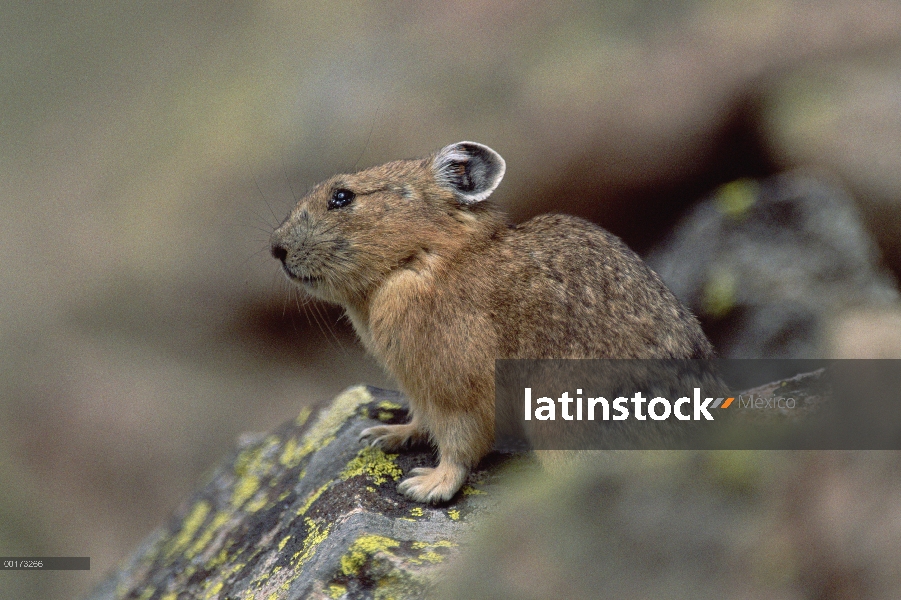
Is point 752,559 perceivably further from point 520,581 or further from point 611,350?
point 611,350

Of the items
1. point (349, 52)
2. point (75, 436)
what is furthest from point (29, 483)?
point (349, 52)

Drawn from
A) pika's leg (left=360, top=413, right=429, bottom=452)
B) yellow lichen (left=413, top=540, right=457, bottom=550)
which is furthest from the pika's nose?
yellow lichen (left=413, top=540, right=457, bottom=550)

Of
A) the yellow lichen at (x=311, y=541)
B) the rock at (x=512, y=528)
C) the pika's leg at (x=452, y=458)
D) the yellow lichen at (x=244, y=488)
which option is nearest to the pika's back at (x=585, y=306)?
the pika's leg at (x=452, y=458)

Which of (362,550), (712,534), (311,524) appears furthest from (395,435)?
(712,534)

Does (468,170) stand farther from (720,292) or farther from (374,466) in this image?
(720,292)

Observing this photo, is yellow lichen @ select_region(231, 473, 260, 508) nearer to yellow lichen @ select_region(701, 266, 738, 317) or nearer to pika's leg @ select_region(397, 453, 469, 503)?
pika's leg @ select_region(397, 453, 469, 503)

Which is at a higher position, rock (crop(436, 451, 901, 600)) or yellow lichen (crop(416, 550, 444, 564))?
rock (crop(436, 451, 901, 600))

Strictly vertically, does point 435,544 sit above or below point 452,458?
below
